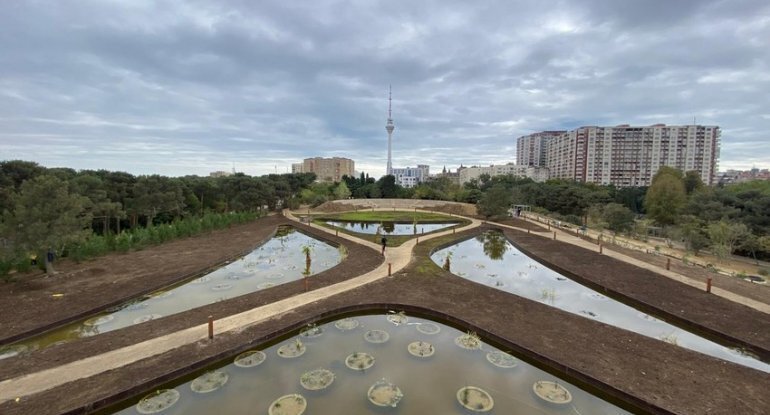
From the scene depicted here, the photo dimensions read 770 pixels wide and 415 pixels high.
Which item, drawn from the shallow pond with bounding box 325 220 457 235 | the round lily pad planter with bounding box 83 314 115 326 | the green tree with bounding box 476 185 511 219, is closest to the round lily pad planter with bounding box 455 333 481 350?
the round lily pad planter with bounding box 83 314 115 326

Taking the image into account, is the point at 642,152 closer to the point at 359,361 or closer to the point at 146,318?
the point at 359,361

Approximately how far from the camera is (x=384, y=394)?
A: 761 cm

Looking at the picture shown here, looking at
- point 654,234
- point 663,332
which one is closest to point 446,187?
point 654,234

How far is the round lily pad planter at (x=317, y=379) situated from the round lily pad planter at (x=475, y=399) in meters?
3.06

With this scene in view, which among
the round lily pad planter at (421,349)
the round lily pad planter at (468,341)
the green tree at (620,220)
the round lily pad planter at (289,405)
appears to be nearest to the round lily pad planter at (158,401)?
the round lily pad planter at (289,405)

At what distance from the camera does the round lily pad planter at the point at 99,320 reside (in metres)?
11.4

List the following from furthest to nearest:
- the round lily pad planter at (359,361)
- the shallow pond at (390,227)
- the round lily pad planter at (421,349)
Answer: the shallow pond at (390,227) → the round lily pad planter at (421,349) → the round lily pad planter at (359,361)

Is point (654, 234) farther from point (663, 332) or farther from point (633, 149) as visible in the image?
point (633, 149)

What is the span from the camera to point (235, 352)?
905 centimetres

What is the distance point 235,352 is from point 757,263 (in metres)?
35.2

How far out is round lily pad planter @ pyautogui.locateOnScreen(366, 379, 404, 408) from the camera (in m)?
7.36

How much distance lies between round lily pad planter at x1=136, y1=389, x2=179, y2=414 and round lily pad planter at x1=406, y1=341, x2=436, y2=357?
579 centimetres

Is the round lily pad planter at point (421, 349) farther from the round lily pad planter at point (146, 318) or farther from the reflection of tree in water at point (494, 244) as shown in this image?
the reflection of tree in water at point (494, 244)

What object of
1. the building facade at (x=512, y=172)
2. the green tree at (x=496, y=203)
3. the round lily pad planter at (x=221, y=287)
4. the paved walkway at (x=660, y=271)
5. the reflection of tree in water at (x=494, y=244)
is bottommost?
the round lily pad planter at (x=221, y=287)
